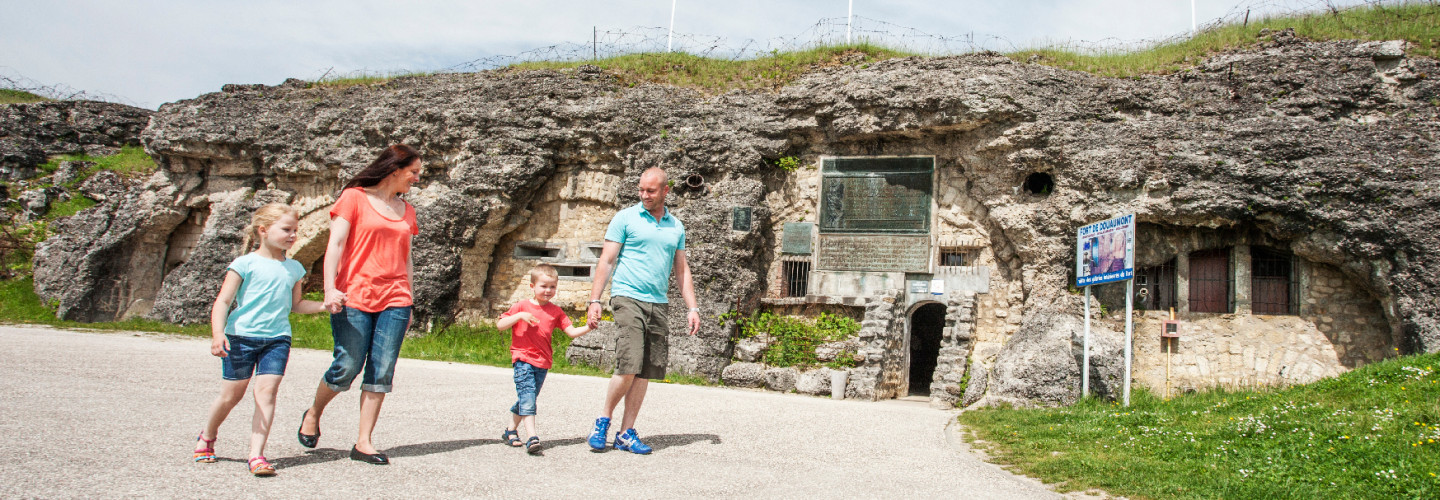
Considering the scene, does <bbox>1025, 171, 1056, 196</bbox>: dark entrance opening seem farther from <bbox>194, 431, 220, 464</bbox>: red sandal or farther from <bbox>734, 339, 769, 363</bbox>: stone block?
<bbox>194, 431, 220, 464</bbox>: red sandal

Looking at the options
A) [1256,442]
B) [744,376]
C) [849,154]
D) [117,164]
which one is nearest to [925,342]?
[849,154]

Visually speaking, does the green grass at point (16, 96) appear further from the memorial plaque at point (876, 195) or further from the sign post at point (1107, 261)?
the sign post at point (1107, 261)

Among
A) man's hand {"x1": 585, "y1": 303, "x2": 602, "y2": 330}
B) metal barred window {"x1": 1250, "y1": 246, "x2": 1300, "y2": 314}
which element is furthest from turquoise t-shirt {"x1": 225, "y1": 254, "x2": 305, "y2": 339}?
metal barred window {"x1": 1250, "y1": 246, "x2": 1300, "y2": 314}

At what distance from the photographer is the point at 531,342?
5.55 metres

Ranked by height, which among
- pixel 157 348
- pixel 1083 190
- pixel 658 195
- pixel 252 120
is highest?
pixel 252 120

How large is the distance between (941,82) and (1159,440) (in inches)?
326

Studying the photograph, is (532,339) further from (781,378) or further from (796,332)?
(796,332)

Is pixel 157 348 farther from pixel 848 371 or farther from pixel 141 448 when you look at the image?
pixel 848 371

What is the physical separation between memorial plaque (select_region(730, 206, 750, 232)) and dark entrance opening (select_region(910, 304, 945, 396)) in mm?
5272

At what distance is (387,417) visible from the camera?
6.43m

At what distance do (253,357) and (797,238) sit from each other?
1116 cm

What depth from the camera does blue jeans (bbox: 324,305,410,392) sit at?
4621 millimetres

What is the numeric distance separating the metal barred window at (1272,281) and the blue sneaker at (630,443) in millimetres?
11266

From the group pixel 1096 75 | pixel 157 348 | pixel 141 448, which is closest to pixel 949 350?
pixel 1096 75
